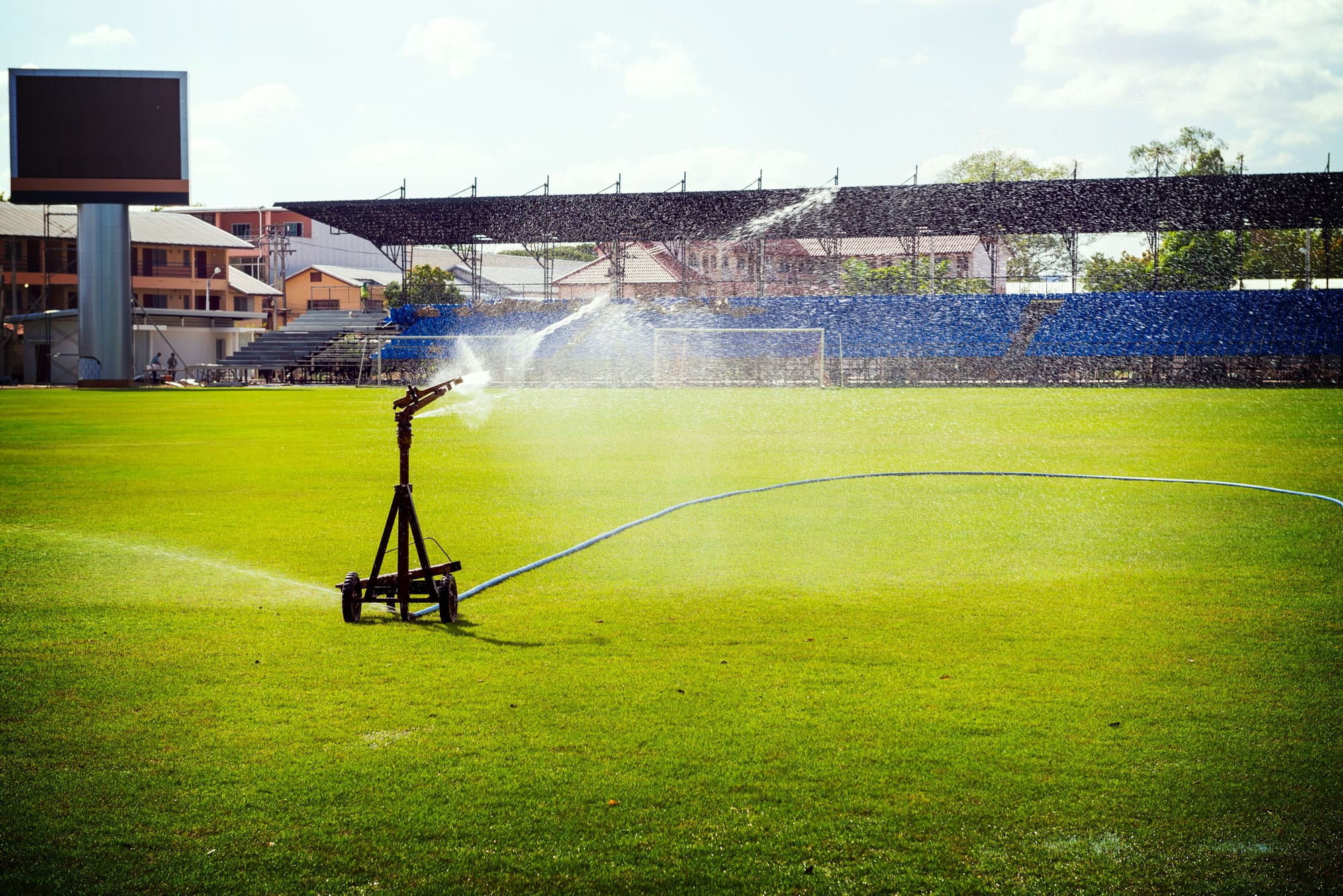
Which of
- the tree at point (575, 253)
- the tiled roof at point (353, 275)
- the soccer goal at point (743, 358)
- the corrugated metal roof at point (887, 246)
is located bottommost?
the soccer goal at point (743, 358)

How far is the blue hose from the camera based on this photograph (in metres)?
6.97

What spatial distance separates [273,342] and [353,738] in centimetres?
5230

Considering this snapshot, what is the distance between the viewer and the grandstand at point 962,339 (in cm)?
4038

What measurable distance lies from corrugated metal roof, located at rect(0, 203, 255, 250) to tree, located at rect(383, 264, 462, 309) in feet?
27.8

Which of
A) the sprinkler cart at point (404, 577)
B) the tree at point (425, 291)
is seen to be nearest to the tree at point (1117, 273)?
the tree at point (425, 291)

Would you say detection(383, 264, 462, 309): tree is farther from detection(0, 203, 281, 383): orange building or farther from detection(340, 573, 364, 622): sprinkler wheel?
detection(340, 573, 364, 622): sprinkler wheel

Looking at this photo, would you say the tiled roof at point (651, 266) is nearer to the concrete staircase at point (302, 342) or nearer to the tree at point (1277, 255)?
the concrete staircase at point (302, 342)

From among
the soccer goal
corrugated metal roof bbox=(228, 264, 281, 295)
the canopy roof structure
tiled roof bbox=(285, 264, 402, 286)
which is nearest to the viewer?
the canopy roof structure

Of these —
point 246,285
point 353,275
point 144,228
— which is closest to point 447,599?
point 144,228

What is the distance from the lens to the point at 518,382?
4434cm

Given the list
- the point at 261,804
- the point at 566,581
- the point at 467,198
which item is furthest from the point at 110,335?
the point at 261,804

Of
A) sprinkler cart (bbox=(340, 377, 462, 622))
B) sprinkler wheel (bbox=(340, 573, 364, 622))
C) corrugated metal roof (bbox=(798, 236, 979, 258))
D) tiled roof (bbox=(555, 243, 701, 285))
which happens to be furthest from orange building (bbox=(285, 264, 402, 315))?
sprinkler wheel (bbox=(340, 573, 364, 622))

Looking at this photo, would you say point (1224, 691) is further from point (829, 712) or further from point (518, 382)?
point (518, 382)

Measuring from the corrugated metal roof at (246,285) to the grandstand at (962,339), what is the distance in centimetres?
2131
